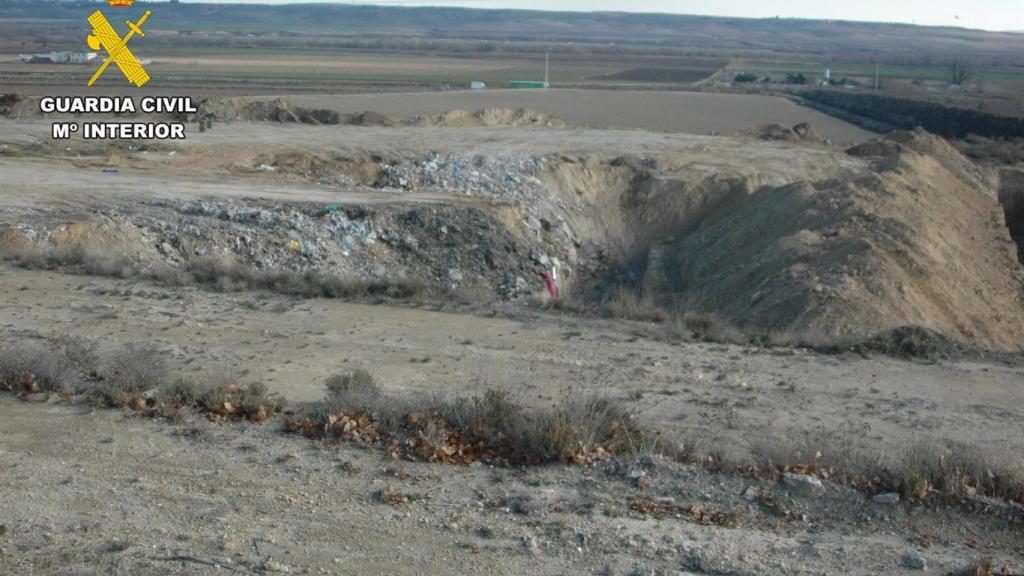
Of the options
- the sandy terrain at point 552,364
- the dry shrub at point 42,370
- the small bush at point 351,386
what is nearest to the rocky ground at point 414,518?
the small bush at point 351,386

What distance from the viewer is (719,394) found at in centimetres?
1044

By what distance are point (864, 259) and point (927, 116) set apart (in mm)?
43050

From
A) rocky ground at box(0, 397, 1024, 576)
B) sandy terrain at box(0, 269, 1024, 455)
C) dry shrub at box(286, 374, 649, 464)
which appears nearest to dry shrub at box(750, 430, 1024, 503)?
rocky ground at box(0, 397, 1024, 576)

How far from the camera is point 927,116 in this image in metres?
57.6

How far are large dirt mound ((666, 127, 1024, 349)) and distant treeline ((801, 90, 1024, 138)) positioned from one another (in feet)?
76.3

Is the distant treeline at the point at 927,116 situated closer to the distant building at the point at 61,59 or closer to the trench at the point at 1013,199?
the trench at the point at 1013,199

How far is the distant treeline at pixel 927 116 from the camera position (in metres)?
50.7

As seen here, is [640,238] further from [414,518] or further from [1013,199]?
[414,518]

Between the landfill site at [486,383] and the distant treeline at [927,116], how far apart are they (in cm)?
2597

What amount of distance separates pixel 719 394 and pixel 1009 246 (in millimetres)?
17919

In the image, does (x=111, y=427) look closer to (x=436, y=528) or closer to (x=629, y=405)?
(x=436, y=528)

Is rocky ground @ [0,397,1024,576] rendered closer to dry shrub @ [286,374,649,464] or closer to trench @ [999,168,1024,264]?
dry shrub @ [286,374,649,464]

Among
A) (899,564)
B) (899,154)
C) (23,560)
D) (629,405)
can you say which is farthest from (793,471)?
(899,154)

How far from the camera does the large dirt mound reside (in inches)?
680
